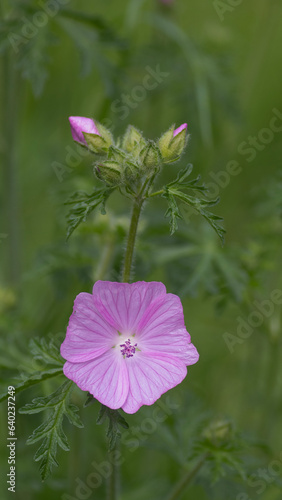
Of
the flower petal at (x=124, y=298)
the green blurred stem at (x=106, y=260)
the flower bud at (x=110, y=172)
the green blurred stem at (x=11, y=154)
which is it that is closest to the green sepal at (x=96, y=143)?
the flower bud at (x=110, y=172)

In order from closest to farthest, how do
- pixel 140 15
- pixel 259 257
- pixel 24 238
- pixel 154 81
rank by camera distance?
pixel 259 257, pixel 154 81, pixel 140 15, pixel 24 238

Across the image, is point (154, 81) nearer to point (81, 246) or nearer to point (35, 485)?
point (81, 246)

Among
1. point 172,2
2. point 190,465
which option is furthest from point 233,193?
point 190,465

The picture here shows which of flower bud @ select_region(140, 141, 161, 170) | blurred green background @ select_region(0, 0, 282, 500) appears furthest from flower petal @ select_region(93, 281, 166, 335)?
blurred green background @ select_region(0, 0, 282, 500)

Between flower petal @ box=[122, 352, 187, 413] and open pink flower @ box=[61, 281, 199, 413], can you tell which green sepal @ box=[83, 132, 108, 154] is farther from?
flower petal @ box=[122, 352, 187, 413]

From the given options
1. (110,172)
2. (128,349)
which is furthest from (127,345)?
(110,172)

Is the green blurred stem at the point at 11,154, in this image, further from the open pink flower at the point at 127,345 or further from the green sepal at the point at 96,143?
the open pink flower at the point at 127,345
